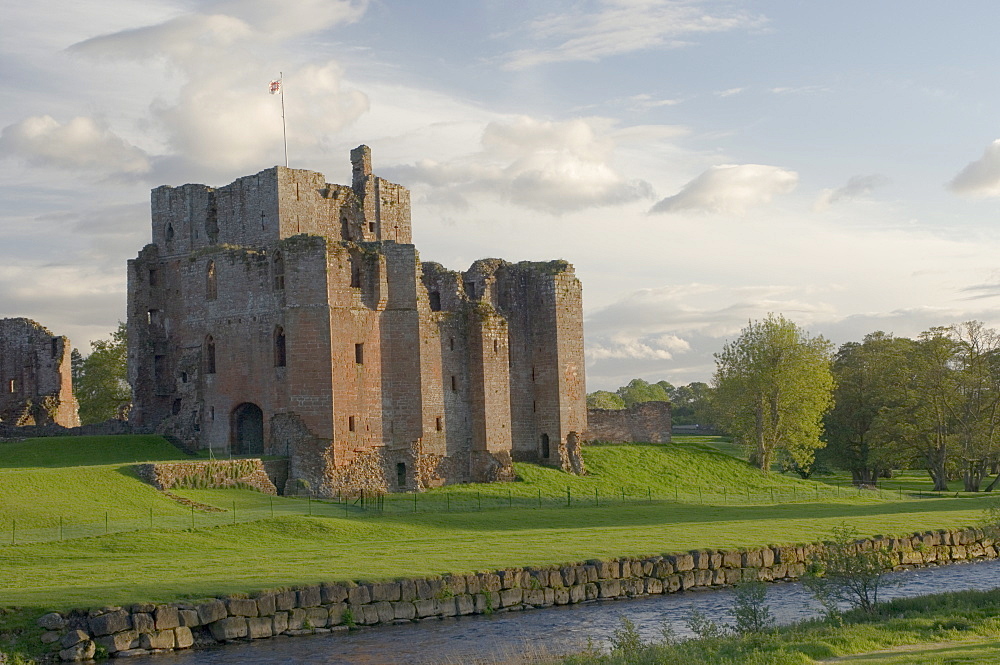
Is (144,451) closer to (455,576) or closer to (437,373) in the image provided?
(437,373)

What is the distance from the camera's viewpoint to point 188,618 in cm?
2608

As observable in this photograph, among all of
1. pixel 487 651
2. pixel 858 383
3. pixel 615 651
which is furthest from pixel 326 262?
pixel 858 383

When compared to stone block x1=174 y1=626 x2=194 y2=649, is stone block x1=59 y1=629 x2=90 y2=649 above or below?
above

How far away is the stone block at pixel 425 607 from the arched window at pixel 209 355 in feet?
95.7

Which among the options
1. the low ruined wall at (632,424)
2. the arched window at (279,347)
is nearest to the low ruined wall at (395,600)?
the arched window at (279,347)

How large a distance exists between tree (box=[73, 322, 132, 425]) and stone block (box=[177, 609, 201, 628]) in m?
51.8

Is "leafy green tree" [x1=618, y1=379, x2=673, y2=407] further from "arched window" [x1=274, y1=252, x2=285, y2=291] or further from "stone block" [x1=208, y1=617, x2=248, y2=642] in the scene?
"stone block" [x1=208, y1=617, x2=248, y2=642]

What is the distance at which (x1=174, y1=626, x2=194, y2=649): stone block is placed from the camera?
25.8 m

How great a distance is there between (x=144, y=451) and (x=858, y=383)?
51248mm

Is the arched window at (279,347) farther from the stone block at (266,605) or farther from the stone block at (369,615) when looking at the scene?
the stone block at (266,605)

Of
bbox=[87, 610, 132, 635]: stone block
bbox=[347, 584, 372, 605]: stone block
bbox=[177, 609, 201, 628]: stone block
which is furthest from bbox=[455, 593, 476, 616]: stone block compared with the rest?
bbox=[87, 610, 132, 635]: stone block

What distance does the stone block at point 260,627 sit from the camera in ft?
88.6

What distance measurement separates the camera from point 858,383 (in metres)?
83.2

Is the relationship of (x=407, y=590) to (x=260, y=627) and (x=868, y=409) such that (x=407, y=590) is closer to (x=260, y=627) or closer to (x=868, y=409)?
(x=260, y=627)
